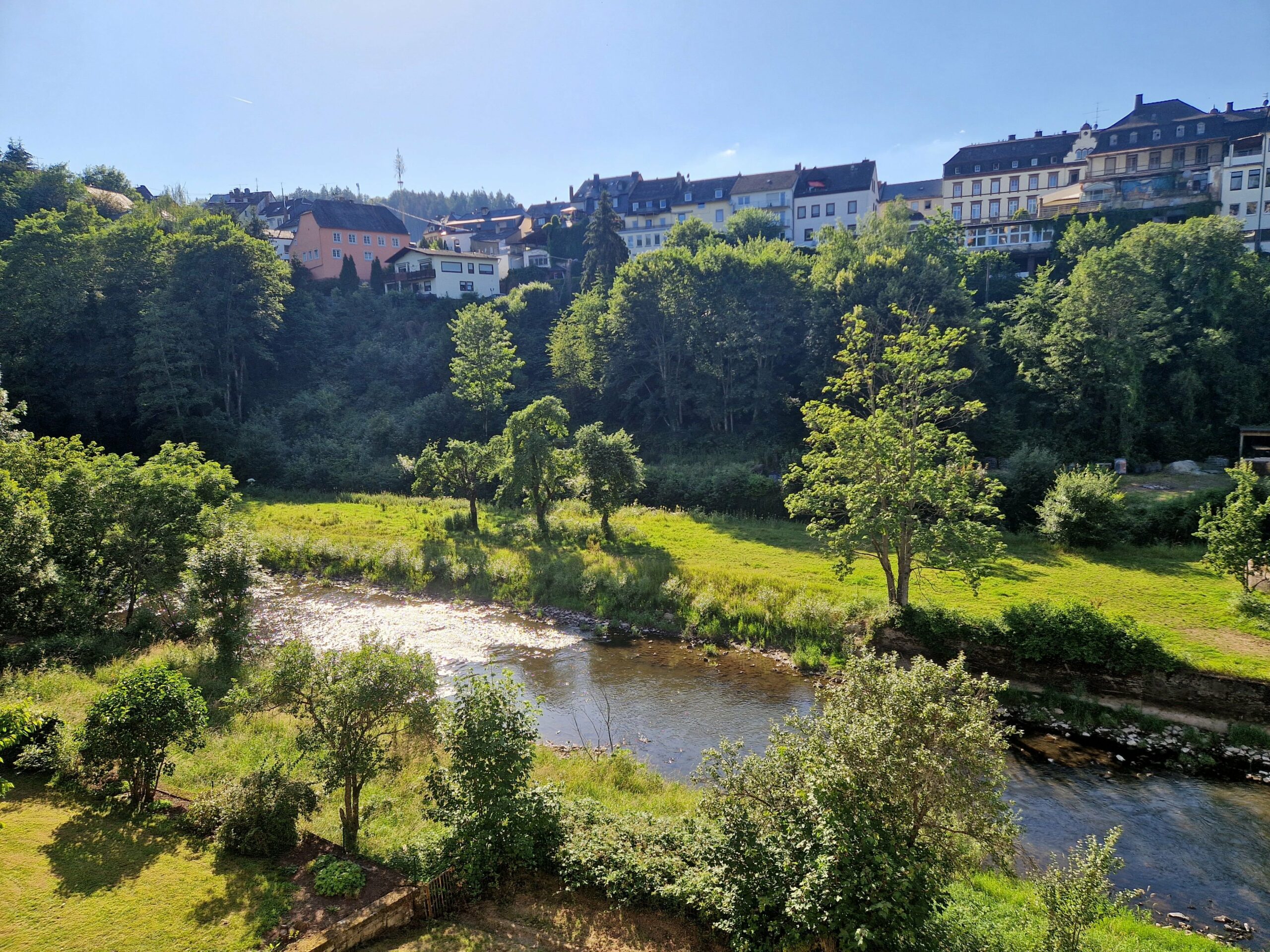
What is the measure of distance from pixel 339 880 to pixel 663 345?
46.9 meters

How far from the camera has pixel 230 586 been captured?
21.7 m

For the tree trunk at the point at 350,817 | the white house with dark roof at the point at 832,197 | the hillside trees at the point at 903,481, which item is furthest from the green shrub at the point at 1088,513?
the white house with dark roof at the point at 832,197

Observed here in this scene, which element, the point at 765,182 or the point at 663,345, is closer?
the point at 663,345

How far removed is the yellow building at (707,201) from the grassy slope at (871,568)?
57.3 m

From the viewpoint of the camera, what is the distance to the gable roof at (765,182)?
8212 centimetres

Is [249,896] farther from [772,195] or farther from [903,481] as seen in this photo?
[772,195]

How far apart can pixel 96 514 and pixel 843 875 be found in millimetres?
23994

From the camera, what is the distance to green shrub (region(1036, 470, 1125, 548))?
29.4 metres

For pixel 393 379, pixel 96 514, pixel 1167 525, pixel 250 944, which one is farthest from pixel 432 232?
pixel 250 944

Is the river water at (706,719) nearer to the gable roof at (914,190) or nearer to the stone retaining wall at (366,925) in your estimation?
the stone retaining wall at (366,925)

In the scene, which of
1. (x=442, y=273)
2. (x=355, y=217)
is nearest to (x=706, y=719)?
(x=442, y=273)

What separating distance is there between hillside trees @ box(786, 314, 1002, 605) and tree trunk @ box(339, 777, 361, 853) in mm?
16338

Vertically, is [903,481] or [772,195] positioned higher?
[772,195]

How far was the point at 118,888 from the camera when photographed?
34.4 feet
